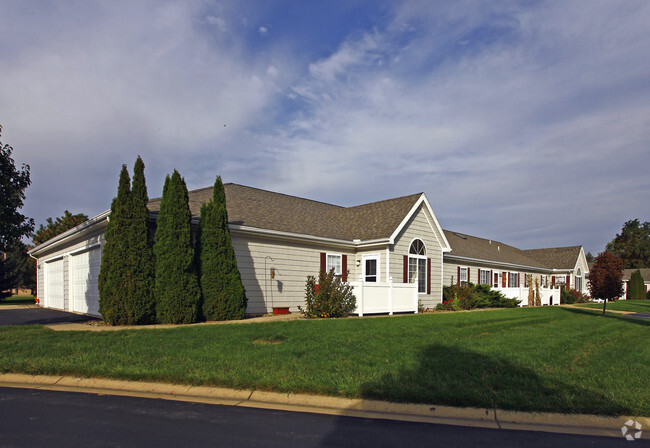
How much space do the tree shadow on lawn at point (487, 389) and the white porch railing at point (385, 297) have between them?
9.39 m

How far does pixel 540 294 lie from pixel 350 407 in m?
27.6

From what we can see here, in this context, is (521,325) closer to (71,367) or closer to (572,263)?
(71,367)

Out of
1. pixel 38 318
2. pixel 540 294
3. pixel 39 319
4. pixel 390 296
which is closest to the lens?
pixel 39 319

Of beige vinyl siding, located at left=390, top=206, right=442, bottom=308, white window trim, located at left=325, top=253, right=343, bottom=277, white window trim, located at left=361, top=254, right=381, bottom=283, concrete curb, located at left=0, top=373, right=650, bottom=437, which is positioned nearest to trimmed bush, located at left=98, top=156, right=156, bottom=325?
concrete curb, located at left=0, top=373, right=650, bottom=437

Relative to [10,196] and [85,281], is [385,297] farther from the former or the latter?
[10,196]

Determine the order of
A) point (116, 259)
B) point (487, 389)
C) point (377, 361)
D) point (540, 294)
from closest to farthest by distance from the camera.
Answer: point (487, 389), point (377, 361), point (116, 259), point (540, 294)

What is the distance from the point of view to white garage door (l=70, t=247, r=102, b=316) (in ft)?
54.7

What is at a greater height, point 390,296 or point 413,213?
point 413,213

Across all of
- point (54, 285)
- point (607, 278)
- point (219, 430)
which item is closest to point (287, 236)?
point (219, 430)

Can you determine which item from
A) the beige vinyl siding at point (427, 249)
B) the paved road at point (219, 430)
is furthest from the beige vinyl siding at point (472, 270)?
the paved road at point (219, 430)

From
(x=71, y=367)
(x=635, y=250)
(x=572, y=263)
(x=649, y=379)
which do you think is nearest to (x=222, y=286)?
(x=71, y=367)

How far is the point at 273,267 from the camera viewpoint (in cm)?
1756

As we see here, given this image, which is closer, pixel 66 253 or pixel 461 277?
pixel 66 253

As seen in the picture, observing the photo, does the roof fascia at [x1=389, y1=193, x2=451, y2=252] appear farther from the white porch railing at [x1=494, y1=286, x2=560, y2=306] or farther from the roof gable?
the roof gable
